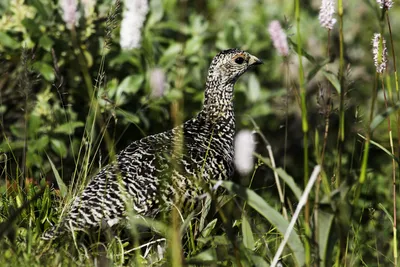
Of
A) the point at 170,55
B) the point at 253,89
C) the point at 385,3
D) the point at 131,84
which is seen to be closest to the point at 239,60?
the point at 131,84

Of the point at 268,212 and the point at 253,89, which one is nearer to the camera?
the point at 268,212

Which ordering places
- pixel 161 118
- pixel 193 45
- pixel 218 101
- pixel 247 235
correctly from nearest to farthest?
1. pixel 247 235
2. pixel 218 101
3. pixel 161 118
4. pixel 193 45

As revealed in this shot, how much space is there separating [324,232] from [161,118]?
3828 millimetres

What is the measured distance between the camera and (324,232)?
3213 millimetres

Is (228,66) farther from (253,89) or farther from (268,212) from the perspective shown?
(268,212)

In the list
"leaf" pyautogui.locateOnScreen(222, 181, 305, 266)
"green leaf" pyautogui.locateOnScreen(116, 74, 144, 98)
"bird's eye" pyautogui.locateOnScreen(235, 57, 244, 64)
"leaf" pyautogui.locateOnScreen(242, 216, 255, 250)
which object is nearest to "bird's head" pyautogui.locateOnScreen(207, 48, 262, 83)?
"bird's eye" pyautogui.locateOnScreen(235, 57, 244, 64)

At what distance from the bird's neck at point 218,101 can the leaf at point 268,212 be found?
2444 millimetres

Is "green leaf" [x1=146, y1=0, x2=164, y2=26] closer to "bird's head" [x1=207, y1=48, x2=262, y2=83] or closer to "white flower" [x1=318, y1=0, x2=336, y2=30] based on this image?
"bird's head" [x1=207, y1=48, x2=262, y2=83]

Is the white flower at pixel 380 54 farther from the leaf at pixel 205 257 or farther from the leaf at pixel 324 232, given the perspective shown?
the leaf at pixel 205 257

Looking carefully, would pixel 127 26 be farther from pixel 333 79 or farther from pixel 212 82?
pixel 333 79

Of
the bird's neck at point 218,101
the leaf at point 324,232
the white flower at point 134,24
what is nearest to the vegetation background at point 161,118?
the leaf at point 324,232

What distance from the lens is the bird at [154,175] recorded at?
427cm

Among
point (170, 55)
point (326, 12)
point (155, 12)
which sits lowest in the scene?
point (170, 55)

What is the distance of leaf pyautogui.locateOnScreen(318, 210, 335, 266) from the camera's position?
3.18m
